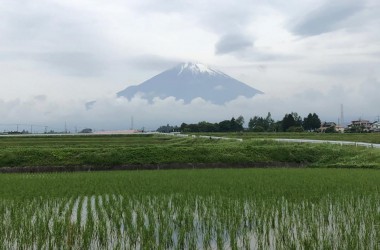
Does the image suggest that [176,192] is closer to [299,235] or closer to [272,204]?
[272,204]

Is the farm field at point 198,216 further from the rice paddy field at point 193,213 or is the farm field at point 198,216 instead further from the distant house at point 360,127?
the distant house at point 360,127

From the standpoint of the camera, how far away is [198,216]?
21.8 feet

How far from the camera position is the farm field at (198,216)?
204 inches

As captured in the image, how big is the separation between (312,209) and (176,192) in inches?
139

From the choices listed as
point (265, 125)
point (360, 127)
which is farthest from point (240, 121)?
point (360, 127)

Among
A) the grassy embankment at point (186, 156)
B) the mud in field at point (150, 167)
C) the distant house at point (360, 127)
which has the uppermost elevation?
the distant house at point (360, 127)

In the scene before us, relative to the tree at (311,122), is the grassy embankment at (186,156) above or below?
below

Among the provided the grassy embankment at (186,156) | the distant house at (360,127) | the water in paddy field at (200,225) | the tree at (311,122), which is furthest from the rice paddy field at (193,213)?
the tree at (311,122)

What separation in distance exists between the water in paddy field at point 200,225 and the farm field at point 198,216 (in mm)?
14

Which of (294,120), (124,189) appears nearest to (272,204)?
(124,189)

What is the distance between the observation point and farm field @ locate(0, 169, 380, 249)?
518 cm

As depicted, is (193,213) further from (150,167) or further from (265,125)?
(265,125)

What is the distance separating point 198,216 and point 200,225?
50 cm

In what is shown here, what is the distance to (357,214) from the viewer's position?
6.48m
